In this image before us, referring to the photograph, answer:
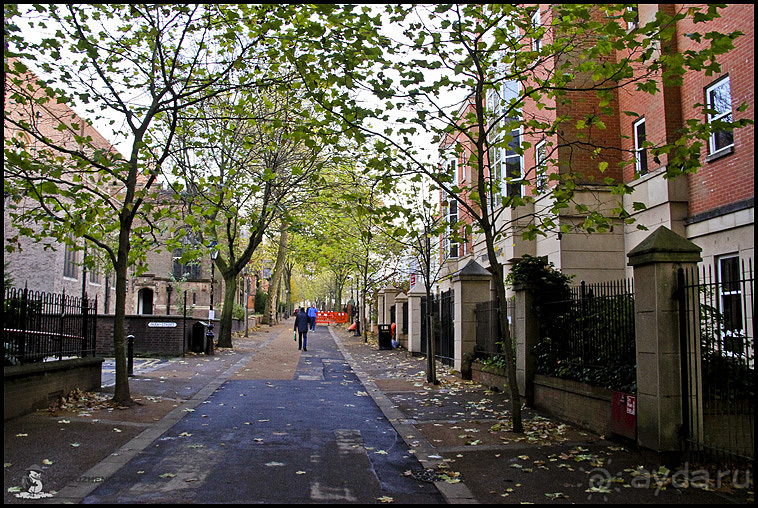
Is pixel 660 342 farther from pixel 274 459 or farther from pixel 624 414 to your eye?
pixel 274 459

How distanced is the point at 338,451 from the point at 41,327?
615 centimetres

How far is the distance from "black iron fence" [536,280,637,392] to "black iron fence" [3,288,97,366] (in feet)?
27.5

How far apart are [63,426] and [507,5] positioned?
833 centimetres

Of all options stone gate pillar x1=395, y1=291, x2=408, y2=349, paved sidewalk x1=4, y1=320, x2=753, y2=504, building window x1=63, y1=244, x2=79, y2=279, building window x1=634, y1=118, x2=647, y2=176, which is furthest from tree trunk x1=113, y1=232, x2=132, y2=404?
building window x1=63, y1=244, x2=79, y2=279

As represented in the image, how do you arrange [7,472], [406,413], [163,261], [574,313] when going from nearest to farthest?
[7,472], [574,313], [406,413], [163,261]

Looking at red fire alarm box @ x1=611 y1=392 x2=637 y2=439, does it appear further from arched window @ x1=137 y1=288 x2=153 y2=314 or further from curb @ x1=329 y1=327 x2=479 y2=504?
arched window @ x1=137 y1=288 x2=153 y2=314

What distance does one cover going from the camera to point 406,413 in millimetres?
10391

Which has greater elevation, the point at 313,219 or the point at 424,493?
the point at 313,219

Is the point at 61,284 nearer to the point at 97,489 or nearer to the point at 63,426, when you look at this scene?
the point at 63,426

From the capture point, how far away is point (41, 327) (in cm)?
1036

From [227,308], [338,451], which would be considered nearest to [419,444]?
[338,451]

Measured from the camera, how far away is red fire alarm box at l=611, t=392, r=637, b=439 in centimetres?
704

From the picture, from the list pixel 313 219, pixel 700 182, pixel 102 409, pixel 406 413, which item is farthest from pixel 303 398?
pixel 313 219

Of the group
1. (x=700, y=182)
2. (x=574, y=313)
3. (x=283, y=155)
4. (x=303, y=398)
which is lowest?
(x=303, y=398)
